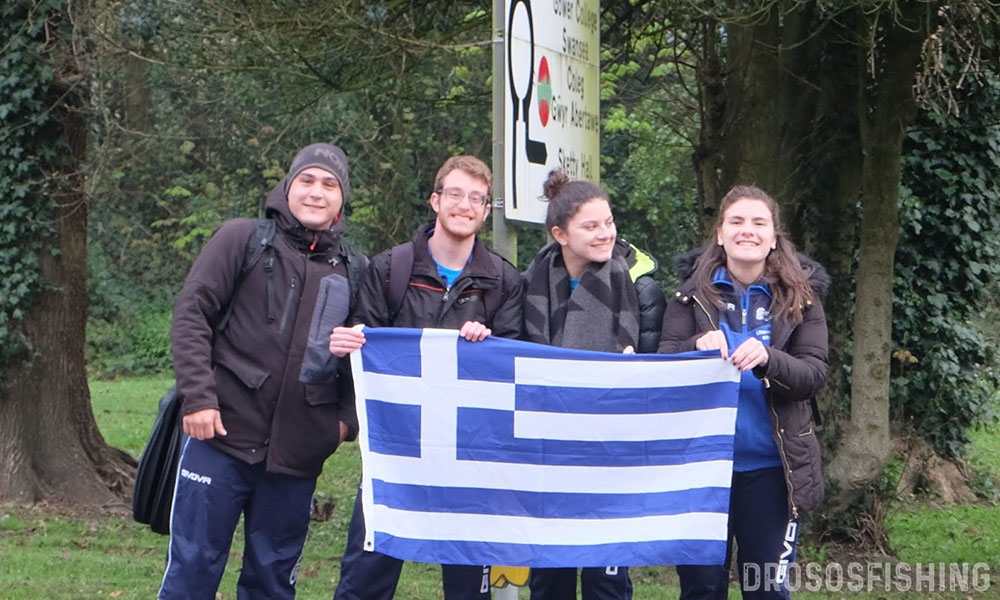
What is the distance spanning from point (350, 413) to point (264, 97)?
870 centimetres

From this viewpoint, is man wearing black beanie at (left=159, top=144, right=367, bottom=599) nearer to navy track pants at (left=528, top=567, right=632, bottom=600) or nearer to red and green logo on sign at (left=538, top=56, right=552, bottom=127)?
red and green logo on sign at (left=538, top=56, right=552, bottom=127)

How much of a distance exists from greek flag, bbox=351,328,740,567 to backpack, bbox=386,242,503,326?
0.19 metres

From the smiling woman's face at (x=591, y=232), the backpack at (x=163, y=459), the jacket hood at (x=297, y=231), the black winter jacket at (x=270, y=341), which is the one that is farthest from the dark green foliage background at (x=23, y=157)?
the smiling woman's face at (x=591, y=232)

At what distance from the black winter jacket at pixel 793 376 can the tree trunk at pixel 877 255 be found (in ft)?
13.1

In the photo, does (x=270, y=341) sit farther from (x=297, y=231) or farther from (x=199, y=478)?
(x=199, y=478)

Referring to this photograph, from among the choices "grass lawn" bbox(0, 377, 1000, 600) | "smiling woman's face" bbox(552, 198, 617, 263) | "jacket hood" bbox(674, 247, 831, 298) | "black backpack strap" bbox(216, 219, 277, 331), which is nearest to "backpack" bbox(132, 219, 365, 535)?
"black backpack strap" bbox(216, 219, 277, 331)

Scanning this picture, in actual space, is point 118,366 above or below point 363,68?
below

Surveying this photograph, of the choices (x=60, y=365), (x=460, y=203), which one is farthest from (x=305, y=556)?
(x=460, y=203)

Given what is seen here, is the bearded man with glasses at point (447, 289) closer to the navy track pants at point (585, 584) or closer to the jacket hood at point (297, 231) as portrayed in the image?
the jacket hood at point (297, 231)

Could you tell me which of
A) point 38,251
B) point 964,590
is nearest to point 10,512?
point 38,251

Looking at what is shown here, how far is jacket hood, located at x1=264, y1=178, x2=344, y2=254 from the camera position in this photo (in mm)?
5035

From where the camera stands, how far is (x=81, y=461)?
1078 cm

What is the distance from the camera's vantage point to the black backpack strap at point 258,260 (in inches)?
195

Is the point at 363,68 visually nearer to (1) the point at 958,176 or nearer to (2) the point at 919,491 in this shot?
(1) the point at 958,176
